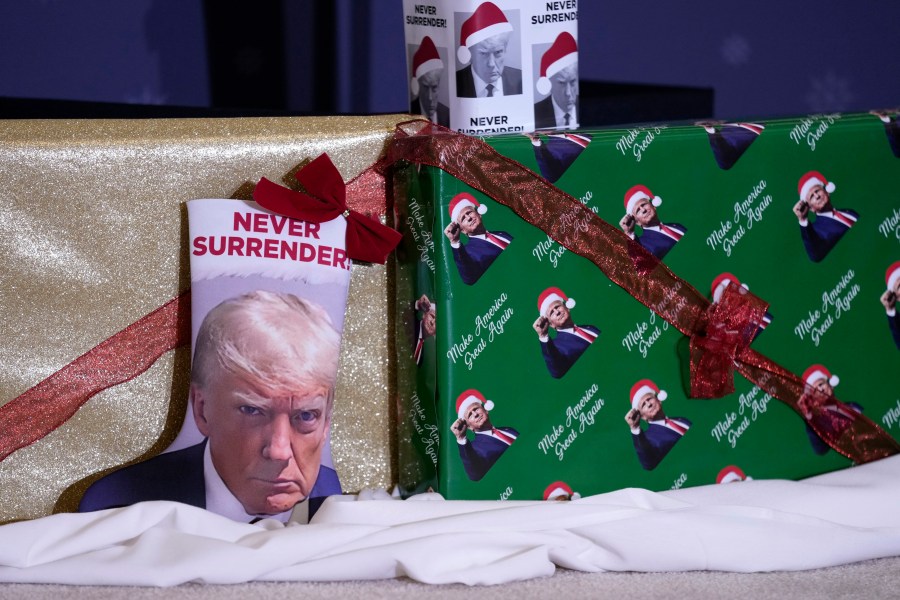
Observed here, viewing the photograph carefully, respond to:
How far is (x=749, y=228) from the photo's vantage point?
1004 millimetres

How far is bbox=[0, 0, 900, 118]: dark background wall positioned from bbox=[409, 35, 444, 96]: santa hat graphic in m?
0.35

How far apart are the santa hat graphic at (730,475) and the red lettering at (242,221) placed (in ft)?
1.84

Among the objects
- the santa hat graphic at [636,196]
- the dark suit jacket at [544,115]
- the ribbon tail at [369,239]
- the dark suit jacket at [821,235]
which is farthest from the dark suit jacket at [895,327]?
the ribbon tail at [369,239]

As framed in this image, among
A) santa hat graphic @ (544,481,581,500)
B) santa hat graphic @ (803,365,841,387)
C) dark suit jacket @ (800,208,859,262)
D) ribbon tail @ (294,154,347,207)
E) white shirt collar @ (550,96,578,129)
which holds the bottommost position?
santa hat graphic @ (544,481,581,500)

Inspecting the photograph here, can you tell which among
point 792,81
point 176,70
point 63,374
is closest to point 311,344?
point 63,374

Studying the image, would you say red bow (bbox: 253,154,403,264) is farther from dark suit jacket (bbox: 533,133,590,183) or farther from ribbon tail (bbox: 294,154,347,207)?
dark suit jacket (bbox: 533,133,590,183)

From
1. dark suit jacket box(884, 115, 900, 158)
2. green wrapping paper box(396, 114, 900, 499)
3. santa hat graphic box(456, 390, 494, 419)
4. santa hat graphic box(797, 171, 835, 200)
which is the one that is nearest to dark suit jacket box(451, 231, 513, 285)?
green wrapping paper box(396, 114, 900, 499)

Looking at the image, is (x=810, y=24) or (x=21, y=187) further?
(x=810, y=24)

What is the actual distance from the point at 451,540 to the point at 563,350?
0.22m

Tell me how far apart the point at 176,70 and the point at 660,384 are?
79cm

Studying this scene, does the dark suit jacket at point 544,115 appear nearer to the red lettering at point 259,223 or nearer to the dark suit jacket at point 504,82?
the dark suit jacket at point 504,82

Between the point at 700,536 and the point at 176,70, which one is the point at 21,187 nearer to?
the point at 176,70

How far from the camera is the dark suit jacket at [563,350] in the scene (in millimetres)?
966

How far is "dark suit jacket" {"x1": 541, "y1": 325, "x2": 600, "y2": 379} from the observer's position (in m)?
0.97
